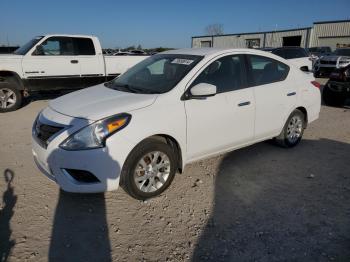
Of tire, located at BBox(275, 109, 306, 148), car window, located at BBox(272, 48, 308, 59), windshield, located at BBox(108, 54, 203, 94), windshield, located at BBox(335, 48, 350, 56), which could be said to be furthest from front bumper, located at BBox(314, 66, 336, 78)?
windshield, located at BBox(108, 54, 203, 94)

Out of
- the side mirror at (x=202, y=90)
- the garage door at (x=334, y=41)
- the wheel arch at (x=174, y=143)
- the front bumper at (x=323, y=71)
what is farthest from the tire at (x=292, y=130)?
the garage door at (x=334, y=41)

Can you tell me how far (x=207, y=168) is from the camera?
4438mm

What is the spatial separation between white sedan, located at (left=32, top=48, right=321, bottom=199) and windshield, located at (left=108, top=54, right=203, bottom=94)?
0.05 ft

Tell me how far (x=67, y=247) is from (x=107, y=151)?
37.4 inches

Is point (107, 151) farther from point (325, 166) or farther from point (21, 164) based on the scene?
point (325, 166)

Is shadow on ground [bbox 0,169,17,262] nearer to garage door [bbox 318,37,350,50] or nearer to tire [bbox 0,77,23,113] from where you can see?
tire [bbox 0,77,23,113]

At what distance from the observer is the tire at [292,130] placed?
4986mm

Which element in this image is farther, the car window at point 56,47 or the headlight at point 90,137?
the car window at point 56,47

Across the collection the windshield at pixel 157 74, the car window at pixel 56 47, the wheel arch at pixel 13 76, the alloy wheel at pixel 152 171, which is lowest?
the alloy wheel at pixel 152 171

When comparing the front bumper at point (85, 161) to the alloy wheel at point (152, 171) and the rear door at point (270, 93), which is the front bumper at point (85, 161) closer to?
the alloy wheel at point (152, 171)

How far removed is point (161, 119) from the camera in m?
3.34

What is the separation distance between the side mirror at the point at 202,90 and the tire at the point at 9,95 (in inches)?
247

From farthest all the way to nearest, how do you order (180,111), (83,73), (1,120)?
(83,73)
(1,120)
(180,111)

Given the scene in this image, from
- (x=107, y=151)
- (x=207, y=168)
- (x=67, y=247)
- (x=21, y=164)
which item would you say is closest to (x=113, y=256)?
(x=67, y=247)
